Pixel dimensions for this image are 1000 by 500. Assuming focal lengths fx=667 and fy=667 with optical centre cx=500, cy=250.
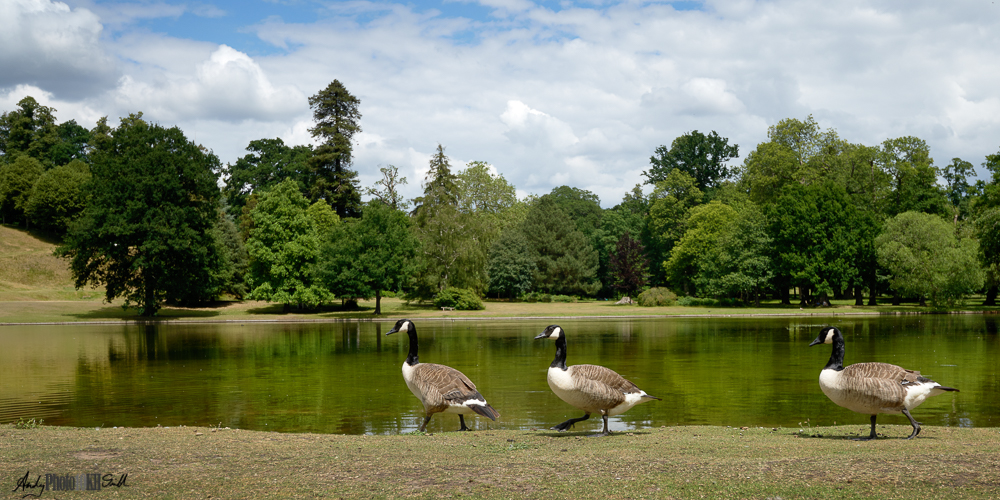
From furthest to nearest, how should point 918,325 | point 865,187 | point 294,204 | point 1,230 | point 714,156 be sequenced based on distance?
1. point 714,156
2. point 1,230
3. point 865,187
4. point 294,204
5. point 918,325

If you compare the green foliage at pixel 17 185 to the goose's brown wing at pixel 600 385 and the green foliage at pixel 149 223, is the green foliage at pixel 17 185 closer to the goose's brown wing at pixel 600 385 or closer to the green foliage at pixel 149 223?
the green foliage at pixel 149 223

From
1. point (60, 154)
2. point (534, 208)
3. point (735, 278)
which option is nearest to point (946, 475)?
point (735, 278)

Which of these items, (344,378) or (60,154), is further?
(60,154)

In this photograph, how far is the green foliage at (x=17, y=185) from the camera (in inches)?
3531

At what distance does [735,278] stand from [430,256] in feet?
108

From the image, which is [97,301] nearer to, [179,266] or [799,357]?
[179,266]

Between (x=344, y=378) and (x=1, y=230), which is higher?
(x=1, y=230)

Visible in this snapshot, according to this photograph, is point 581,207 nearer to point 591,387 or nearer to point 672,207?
point 672,207

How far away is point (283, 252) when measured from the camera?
218 ft

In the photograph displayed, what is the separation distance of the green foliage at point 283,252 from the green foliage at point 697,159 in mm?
61267

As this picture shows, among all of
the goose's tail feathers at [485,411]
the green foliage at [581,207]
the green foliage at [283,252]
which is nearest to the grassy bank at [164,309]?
the green foliage at [283,252]

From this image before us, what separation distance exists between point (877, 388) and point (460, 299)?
6084 cm

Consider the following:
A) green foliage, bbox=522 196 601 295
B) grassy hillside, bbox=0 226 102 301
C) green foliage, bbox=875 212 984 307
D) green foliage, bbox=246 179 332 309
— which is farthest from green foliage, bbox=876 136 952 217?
grassy hillside, bbox=0 226 102 301

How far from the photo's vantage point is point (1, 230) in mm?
87500
